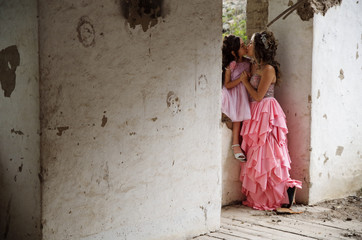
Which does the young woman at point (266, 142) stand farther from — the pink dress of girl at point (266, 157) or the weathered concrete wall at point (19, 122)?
the weathered concrete wall at point (19, 122)

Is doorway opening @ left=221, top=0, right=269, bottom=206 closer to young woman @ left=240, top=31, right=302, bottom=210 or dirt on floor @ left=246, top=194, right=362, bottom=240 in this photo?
young woman @ left=240, top=31, right=302, bottom=210

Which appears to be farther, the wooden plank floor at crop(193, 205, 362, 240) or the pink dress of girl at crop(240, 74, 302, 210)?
the pink dress of girl at crop(240, 74, 302, 210)

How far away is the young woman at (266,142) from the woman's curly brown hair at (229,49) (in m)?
0.19

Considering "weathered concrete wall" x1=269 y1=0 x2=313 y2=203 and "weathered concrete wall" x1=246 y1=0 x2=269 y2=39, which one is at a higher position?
"weathered concrete wall" x1=246 y1=0 x2=269 y2=39

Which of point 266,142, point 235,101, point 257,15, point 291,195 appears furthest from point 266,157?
point 257,15

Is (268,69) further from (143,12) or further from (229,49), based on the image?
Answer: (143,12)

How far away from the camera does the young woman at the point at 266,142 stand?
437 cm

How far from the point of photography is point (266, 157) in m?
4.37

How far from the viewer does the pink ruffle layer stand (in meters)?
4.36

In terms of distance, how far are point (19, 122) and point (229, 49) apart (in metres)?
2.52

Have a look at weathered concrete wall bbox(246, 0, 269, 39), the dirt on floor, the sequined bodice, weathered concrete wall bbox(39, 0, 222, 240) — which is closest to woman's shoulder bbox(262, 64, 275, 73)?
the sequined bodice

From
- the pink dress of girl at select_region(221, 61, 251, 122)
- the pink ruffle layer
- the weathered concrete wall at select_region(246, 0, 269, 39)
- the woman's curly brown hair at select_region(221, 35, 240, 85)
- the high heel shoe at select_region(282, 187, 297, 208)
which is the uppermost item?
the weathered concrete wall at select_region(246, 0, 269, 39)

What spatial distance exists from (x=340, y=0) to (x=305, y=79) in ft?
3.22

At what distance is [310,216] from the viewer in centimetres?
418
